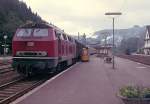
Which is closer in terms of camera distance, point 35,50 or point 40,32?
point 35,50

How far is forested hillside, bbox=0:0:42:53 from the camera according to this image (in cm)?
7956

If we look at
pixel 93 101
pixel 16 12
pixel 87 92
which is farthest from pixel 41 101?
pixel 16 12

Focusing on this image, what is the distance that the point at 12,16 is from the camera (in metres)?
94.0

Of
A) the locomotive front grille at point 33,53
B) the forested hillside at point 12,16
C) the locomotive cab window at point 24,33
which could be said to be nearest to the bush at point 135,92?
the locomotive front grille at point 33,53

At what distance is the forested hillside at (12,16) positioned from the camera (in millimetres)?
79562

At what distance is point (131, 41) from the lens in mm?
141125

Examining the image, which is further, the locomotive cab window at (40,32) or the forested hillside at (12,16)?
the forested hillside at (12,16)

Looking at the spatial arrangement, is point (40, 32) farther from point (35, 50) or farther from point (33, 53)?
point (33, 53)

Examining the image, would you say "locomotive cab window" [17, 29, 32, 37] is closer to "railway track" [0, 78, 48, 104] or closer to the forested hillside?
"railway track" [0, 78, 48, 104]

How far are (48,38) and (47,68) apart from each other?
1.69 m

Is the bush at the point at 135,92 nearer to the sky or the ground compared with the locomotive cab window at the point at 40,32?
nearer to the ground

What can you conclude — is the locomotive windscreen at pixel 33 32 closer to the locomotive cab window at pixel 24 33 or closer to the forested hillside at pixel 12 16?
the locomotive cab window at pixel 24 33

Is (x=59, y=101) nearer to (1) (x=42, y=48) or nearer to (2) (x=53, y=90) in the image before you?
(2) (x=53, y=90)

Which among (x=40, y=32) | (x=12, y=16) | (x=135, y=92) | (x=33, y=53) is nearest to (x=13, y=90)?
(x=33, y=53)
